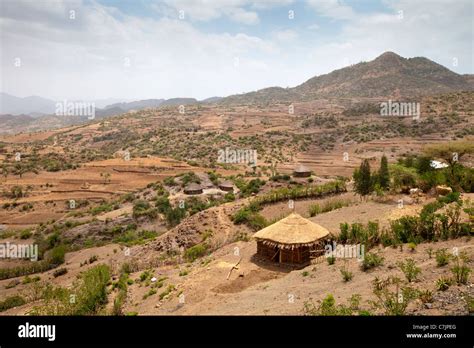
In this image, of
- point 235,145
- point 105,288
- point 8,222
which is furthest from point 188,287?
point 235,145

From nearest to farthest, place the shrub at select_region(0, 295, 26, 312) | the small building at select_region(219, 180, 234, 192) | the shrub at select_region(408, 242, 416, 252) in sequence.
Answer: the shrub at select_region(408, 242, 416, 252) < the shrub at select_region(0, 295, 26, 312) < the small building at select_region(219, 180, 234, 192)

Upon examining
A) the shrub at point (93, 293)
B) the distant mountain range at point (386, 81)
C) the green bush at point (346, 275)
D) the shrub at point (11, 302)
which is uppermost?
the distant mountain range at point (386, 81)

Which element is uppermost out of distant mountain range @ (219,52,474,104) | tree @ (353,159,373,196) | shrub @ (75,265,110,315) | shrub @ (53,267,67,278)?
distant mountain range @ (219,52,474,104)

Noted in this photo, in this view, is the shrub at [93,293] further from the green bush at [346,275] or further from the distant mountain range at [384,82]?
the distant mountain range at [384,82]

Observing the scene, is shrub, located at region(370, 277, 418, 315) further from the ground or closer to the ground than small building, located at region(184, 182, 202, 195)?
further from the ground

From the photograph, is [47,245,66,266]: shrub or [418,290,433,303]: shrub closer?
[418,290,433,303]: shrub

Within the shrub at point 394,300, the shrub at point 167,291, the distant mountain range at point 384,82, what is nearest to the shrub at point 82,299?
the shrub at point 167,291

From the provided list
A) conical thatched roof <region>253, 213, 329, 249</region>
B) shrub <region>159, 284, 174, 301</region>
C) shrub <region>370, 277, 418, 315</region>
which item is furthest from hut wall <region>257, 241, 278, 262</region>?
shrub <region>370, 277, 418, 315</region>

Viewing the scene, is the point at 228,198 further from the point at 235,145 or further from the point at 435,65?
the point at 435,65

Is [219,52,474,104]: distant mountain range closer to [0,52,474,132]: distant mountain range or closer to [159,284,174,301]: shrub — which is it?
[0,52,474,132]: distant mountain range
